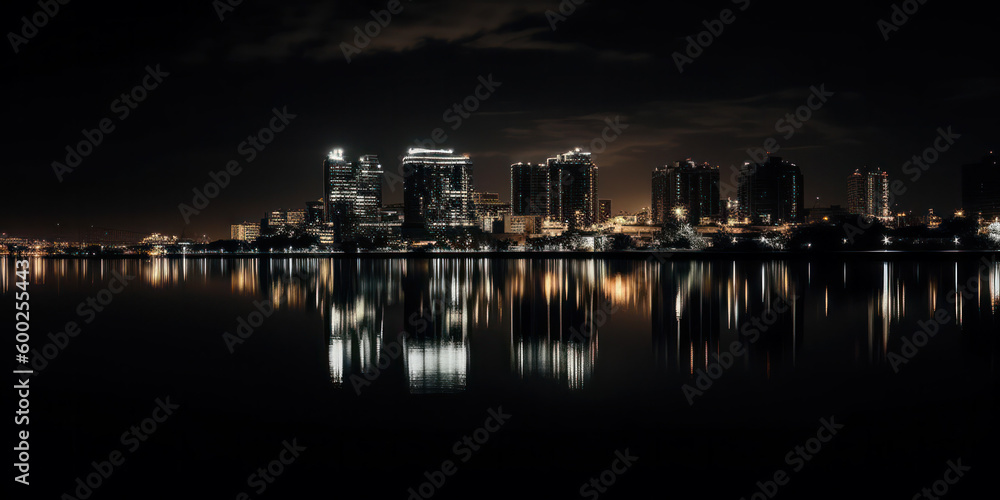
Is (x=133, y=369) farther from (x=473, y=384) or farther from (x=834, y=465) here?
(x=834, y=465)

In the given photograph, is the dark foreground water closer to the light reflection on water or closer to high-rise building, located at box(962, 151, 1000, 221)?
the light reflection on water

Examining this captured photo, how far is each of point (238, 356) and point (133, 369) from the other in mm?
2034

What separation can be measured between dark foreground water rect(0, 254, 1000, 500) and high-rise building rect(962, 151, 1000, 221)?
626 feet

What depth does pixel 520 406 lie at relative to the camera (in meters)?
9.53

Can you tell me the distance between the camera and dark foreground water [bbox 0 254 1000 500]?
6.89 metres

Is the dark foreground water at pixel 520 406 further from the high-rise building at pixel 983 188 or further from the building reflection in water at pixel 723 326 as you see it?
the high-rise building at pixel 983 188

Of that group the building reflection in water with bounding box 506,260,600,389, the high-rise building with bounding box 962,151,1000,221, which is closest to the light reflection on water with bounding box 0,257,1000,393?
the building reflection in water with bounding box 506,260,600,389

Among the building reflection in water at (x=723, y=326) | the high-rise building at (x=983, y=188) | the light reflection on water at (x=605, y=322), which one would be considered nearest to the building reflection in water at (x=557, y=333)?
the light reflection on water at (x=605, y=322)

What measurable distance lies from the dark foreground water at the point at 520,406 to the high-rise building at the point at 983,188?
190876 millimetres

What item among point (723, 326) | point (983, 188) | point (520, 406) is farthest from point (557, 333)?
point (983, 188)

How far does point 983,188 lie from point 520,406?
211071 mm

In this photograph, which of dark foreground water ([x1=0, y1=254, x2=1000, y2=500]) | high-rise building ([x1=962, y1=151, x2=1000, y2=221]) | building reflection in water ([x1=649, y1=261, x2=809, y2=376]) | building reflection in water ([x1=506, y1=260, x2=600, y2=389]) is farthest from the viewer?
high-rise building ([x1=962, y1=151, x2=1000, y2=221])

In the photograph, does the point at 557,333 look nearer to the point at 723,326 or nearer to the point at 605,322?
the point at 605,322

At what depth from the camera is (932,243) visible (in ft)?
330
